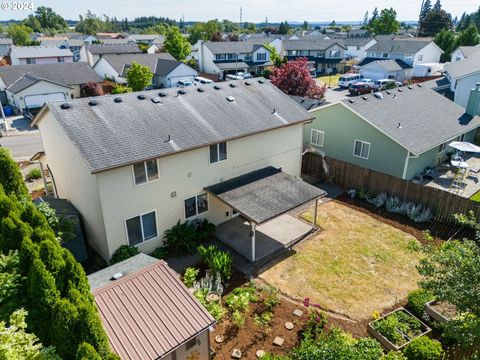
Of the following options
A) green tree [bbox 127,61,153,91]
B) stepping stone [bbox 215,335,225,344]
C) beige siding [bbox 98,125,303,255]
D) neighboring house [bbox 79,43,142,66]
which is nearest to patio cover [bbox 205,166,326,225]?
beige siding [bbox 98,125,303,255]

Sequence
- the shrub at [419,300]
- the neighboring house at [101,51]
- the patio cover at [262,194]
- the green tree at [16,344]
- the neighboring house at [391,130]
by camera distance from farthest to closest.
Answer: the neighboring house at [101,51], the neighboring house at [391,130], the patio cover at [262,194], the shrub at [419,300], the green tree at [16,344]

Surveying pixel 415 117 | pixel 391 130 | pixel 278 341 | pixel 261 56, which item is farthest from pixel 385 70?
pixel 278 341

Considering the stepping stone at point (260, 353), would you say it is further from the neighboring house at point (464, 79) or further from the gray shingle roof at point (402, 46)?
the gray shingle roof at point (402, 46)

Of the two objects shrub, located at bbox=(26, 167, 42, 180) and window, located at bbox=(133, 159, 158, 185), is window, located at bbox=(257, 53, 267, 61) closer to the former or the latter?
shrub, located at bbox=(26, 167, 42, 180)

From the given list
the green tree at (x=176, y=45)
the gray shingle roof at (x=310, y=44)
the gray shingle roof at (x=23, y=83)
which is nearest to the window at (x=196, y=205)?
the gray shingle roof at (x=23, y=83)

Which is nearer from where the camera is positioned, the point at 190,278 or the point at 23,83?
the point at 190,278

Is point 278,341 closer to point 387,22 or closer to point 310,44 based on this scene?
point 310,44
